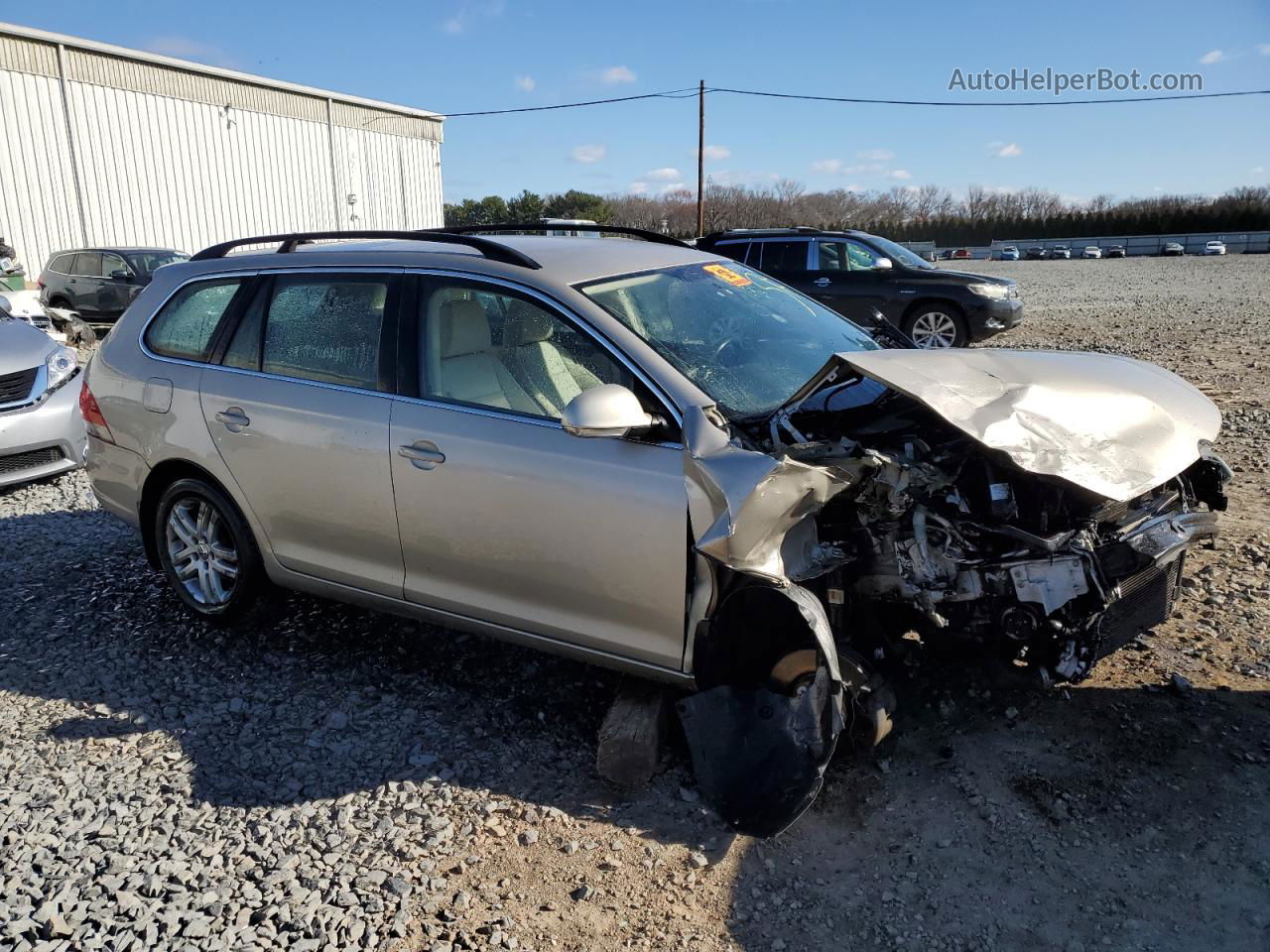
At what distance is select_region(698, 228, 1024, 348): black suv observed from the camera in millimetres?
12609

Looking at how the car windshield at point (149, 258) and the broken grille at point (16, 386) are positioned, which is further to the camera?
the car windshield at point (149, 258)

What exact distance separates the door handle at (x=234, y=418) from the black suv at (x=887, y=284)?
31.0ft

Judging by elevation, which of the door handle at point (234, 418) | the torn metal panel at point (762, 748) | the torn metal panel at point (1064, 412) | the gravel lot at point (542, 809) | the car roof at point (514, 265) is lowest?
the gravel lot at point (542, 809)

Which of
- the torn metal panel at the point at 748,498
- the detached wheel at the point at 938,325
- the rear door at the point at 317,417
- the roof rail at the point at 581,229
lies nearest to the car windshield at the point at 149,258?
the detached wheel at the point at 938,325

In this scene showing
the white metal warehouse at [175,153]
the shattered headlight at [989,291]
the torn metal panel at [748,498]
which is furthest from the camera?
the white metal warehouse at [175,153]

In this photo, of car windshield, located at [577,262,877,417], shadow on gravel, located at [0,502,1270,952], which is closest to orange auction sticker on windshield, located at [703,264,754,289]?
car windshield, located at [577,262,877,417]

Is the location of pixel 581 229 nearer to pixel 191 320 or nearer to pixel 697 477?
pixel 191 320

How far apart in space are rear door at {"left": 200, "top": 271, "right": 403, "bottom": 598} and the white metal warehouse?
907 inches

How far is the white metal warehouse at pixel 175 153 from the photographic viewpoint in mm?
22703

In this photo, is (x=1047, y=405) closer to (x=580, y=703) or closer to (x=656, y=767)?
(x=656, y=767)

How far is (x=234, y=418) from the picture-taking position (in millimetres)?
4078

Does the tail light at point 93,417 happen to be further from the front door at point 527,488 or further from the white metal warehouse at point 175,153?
the white metal warehouse at point 175,153

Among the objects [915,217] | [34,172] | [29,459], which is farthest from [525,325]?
[915,217]

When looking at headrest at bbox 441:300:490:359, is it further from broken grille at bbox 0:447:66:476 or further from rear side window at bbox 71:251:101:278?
rear side window at bbox 71:251:101:278
